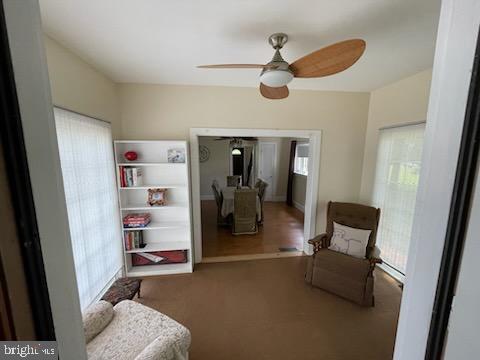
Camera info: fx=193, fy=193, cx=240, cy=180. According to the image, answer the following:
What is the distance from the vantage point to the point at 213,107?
2664mm

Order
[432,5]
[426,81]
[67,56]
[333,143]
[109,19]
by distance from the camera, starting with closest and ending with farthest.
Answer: [432,5] < [109,19] < [67,56] < [426,81] < [333,143]

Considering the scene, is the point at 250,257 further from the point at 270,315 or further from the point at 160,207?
the point at 160,207

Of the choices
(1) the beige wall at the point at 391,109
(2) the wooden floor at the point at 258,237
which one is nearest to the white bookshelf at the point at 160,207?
(2) the wooden floor at the point at 258,237

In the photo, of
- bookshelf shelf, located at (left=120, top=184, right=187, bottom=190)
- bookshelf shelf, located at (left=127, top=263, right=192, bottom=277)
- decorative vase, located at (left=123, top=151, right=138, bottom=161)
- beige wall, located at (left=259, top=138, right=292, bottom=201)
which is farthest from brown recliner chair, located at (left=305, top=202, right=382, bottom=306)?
beige wall, located at (left=259, top=138, right=292, bottom=201)

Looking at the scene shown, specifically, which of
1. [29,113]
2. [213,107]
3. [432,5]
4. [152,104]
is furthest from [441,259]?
[152,104]

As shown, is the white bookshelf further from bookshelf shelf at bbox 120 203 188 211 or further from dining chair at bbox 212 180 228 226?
dining chair at bbox 212 180 228 226

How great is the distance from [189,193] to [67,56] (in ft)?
5.80

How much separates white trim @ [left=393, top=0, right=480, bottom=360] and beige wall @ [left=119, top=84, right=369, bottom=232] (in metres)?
2.34

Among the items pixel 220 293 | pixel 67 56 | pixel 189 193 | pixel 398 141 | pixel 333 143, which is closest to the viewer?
pixel 67 56

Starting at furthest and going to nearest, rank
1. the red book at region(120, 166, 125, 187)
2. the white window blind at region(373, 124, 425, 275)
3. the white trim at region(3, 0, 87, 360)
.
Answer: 1. the red book at region(120, 166, 125, 187)
2. the white window blind at region(373, 124, 425, 275)
3. the white trim at region(3, 0, 87, 360)

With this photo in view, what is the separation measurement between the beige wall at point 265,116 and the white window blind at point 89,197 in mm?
604

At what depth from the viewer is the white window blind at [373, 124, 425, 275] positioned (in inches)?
90.0

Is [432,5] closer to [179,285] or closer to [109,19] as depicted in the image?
[109,19]

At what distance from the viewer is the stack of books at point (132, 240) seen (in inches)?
101
